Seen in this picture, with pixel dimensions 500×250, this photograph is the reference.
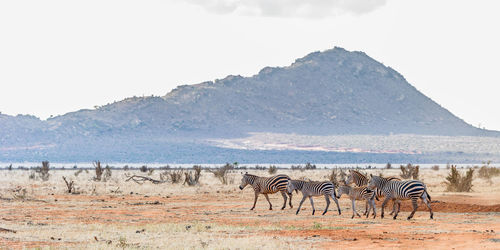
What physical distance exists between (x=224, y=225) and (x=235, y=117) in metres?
146

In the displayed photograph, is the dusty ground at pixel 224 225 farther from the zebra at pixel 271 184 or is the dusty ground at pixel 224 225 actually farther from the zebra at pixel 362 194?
the zebra at pixel 271 184

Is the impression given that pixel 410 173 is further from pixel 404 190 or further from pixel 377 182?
pixel 404 190

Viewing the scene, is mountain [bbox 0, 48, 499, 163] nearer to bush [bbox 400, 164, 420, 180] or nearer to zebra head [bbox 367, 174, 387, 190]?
bush [bbox 400, 164, 420, 180]

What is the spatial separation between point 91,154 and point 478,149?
76.1 m

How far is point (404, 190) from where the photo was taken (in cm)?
2348

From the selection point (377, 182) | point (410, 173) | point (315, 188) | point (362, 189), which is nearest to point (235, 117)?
point (410, 173)

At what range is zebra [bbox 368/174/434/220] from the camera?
76.3 ft

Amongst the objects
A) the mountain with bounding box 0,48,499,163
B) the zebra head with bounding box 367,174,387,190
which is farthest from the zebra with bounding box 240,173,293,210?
the mountain with bounding box 0,48,499,163

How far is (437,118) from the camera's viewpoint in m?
184

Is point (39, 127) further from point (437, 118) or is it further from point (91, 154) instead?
point (437, 118)

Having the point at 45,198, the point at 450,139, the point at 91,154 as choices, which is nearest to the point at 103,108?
the point at 91,154

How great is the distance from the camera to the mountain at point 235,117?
524 feet

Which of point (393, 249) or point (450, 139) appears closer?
point (393, 249)

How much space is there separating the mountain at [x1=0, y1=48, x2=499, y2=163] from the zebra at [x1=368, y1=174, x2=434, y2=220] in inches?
5067
